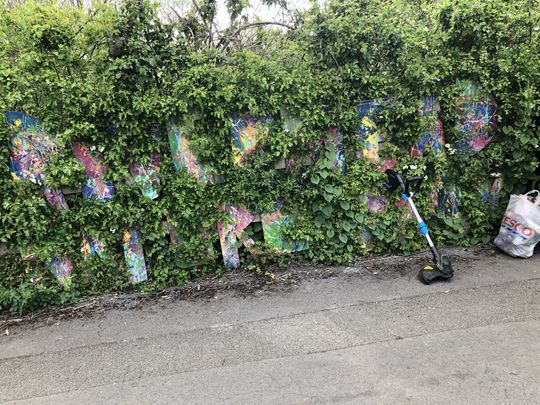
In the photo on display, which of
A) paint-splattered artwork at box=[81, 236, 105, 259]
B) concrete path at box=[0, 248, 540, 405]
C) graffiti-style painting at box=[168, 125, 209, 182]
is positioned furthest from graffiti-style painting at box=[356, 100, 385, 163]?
paint-splattered artwork at box=[81, 236, 105, 259]

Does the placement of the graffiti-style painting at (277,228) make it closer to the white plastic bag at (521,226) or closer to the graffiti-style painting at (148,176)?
the graffiti-style painting at (148,176)

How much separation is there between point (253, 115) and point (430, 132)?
198 centimetres

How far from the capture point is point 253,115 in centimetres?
410

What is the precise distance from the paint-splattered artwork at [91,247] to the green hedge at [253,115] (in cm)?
5

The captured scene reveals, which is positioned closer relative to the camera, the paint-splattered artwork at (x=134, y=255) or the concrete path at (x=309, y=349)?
the concrete path at (x=309, y=349)

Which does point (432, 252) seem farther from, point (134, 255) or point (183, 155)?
point (134, 255)

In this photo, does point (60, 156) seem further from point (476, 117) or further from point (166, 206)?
point (476, 117)

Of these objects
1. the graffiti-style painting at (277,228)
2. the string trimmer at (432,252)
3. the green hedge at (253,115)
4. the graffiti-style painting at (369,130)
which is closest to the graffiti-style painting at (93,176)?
the green hedge at (253,115)

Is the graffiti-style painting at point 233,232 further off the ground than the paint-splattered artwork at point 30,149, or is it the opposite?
the paint-splattered artwork at point 30,149

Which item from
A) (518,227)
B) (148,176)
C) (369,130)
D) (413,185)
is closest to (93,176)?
(148,176)

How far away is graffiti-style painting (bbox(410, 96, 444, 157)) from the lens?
4.42 m

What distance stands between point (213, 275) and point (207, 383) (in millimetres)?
1658

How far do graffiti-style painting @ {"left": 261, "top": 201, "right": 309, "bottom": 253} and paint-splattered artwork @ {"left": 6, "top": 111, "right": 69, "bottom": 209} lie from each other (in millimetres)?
2141

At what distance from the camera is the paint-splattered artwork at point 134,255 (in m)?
4.08
